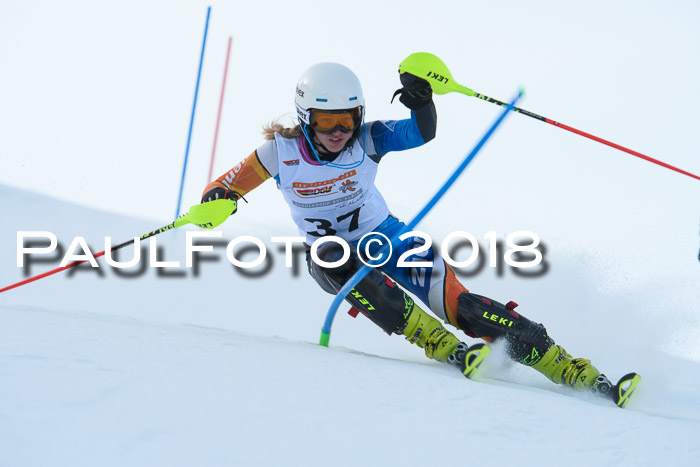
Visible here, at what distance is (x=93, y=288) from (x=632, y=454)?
4.35m

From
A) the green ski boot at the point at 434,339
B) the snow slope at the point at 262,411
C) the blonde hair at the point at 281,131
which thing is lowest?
the snow slope at the point at 262,411

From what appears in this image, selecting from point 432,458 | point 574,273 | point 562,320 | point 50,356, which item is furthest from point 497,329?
point 574,273

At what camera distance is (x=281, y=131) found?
9.97 feet

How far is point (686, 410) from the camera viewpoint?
251 cm

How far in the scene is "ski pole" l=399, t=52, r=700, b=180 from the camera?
2672 mm

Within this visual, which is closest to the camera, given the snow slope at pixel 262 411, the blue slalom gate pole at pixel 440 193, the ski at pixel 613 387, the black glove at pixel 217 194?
the snow slope at pixel 262 411

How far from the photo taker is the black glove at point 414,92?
8.95 feet

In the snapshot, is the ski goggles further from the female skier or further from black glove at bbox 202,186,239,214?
black glove at bbox 202,186,239,214

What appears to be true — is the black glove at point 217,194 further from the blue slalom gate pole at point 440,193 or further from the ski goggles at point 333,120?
the blue slalom gate pole at point 440,193

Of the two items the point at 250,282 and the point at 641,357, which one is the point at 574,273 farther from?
the point at 250,282

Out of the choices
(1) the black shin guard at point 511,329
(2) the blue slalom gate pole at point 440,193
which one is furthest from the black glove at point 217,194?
(1) the black shin guard at point 511,329

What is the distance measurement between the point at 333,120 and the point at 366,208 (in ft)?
1.74

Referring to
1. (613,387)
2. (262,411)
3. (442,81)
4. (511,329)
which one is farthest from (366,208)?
(262,411)

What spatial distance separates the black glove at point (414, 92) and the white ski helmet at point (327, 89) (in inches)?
7.7
